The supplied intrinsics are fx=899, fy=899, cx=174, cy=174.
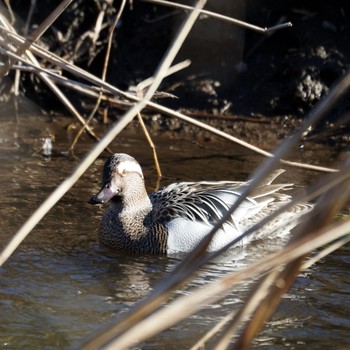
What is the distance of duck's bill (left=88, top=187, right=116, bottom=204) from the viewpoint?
6.40 metres

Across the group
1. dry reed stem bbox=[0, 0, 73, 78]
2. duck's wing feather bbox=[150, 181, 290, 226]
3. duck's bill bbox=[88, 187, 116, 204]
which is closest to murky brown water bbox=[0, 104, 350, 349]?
duck's bill bbox=[88, 187, 116, 204]

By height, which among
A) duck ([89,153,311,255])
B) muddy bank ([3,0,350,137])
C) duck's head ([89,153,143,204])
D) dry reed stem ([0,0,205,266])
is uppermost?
muddy bank ([3,0,350,137])

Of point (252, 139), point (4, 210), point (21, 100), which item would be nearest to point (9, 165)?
point (4, 210)

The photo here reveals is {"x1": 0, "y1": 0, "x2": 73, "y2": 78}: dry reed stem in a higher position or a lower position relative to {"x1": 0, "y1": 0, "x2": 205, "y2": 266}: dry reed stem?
higher

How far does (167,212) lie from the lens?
265 inches

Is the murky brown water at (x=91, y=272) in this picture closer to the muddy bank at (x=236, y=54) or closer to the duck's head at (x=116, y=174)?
the duck's head at (x=116, y=174)

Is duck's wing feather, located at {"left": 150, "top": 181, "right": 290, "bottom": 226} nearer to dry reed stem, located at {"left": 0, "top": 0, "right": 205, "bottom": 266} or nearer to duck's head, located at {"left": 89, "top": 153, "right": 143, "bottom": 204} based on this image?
duck's head, located at {"left": 89, "top": 153, "right": 143, "bottom": 204}

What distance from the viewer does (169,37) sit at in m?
9.74

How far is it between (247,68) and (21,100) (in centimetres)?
243

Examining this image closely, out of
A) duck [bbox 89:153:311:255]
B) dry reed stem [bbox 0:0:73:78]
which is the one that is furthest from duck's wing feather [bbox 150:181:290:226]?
dry reed stem [bbox 0:0:73:78]

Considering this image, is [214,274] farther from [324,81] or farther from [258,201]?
[324,81]

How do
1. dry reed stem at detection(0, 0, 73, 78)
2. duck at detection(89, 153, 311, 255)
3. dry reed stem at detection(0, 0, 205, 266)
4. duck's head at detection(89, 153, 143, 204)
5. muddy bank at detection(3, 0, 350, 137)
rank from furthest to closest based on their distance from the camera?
muddy bank at detection(3, 0, 350, 137), duck's head at detection(89, 153, 143, 204), duck at detection(89, 153, 311, 255), dry reed stem at detection(0, 0, 73, 78), dry reed stem at detection(0, 0, 205, 266)

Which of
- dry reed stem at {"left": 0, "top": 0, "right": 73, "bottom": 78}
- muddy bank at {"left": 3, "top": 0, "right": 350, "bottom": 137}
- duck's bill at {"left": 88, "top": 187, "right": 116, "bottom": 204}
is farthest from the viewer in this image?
muddy bank at {"left": 3, "top": 0, "right": 350, "bottom": 137}

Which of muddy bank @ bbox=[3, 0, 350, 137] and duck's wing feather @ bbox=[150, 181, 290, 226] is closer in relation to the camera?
duck's wing feather @ bbox=[150, 181, 290, 226]
